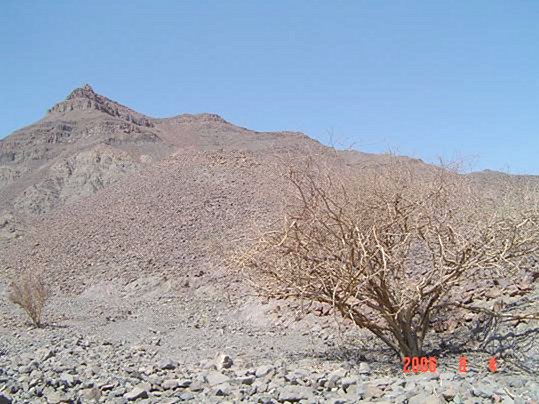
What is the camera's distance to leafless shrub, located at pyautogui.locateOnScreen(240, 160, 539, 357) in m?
6.81

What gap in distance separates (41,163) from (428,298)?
53.5 m

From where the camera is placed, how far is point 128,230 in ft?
84.5

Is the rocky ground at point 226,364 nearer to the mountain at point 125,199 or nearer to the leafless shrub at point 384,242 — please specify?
the leafless shrub at point 384,242

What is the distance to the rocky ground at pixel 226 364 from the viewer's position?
5410 millimetres

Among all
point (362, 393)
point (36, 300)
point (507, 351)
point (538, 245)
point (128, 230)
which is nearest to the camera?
point (362, 393)

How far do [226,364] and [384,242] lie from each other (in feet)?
9.13

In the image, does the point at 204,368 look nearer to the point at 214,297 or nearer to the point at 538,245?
the point at 538,245

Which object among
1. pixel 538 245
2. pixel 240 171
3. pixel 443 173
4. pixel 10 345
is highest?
pixel 240 171

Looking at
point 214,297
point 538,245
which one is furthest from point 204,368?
point 214,297
